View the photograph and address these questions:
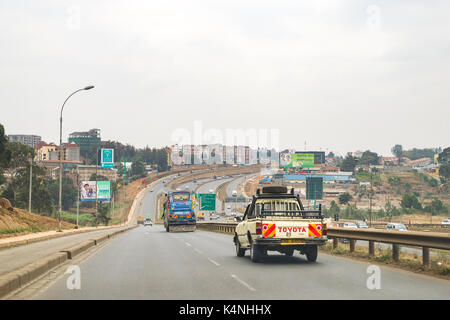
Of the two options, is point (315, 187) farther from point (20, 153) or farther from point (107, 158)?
point (20, 153)

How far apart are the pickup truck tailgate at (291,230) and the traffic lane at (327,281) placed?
2.89 feet

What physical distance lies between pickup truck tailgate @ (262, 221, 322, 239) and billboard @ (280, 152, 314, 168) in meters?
134

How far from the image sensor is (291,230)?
15148 mm

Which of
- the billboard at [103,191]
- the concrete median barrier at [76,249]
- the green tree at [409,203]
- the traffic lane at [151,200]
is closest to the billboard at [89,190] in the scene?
the billboard at [103,191]

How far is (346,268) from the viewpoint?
1440 cm

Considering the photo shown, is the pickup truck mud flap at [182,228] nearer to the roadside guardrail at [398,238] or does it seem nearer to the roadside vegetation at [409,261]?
the roadside guardrail at [398,238]

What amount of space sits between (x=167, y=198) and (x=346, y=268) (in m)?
38.3

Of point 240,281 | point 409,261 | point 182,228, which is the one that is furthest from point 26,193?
point 240,281

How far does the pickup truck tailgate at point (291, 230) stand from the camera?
15.0 m

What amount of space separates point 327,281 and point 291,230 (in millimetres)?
3610

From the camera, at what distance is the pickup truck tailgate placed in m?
15.0

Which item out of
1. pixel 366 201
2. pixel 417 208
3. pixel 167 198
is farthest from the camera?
pixel 366 201

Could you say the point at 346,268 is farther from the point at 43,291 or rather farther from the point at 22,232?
the point at 22,232

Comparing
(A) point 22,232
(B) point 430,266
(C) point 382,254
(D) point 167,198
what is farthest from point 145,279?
(D) point 167,198
